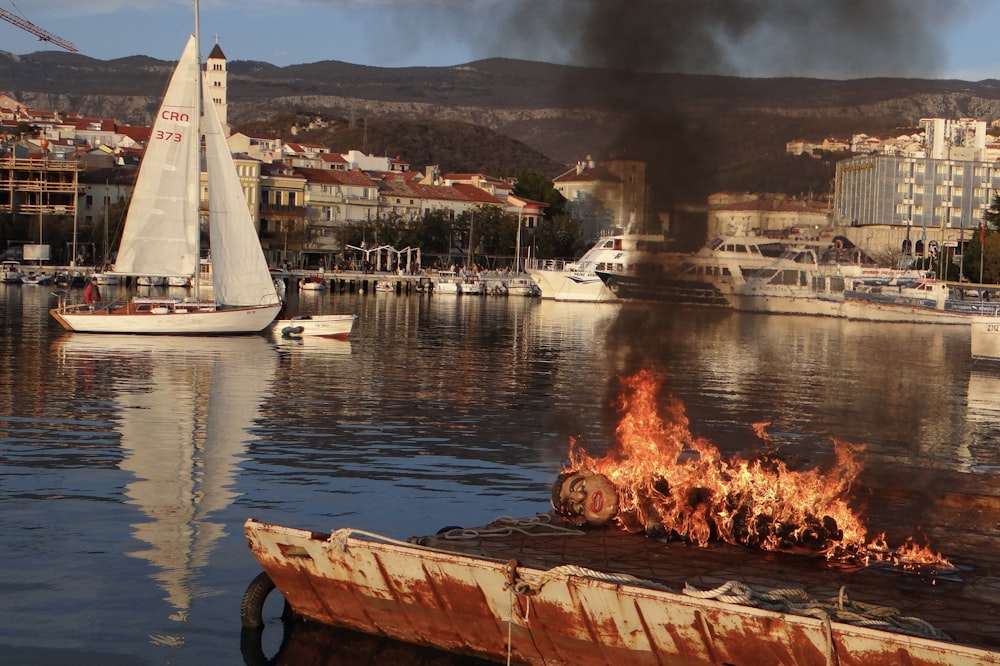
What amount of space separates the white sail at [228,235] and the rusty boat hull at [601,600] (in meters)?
38.6

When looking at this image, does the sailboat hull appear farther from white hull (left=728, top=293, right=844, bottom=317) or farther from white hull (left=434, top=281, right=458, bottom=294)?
white hull (left=434, top=281, right=458, bottom=294)

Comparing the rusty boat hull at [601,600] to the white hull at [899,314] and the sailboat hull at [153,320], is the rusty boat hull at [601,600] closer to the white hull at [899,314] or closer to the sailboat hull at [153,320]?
the sailboat hull at [153,320]

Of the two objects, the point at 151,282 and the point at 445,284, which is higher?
the point at 445,284

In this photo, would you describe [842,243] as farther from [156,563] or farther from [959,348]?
[156,563]

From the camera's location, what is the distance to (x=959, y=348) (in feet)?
217

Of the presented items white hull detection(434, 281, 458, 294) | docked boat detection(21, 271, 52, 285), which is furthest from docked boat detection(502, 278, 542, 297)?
docked boat detection(21, 271, 52, 285)

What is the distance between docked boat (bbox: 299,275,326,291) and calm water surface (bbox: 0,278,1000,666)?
52190 millimetres

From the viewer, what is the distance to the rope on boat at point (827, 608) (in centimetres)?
1127

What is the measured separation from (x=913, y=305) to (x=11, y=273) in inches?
2670

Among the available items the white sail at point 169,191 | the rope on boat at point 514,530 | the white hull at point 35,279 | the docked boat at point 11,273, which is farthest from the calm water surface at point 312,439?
the docked boat at point 11,273

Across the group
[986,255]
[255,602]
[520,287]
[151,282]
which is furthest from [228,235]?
[986,255]

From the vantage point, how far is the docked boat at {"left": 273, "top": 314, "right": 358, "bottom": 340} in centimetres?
5316

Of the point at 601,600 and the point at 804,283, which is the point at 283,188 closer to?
the point at 804,283

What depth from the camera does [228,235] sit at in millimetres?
51750
